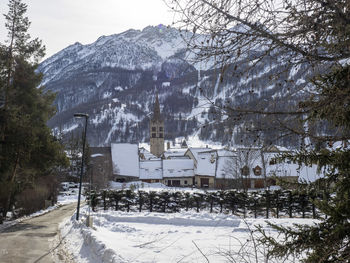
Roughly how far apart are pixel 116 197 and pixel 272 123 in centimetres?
2467

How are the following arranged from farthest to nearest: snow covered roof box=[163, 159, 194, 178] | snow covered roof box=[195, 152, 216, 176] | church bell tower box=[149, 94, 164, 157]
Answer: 1. church bell tower box=[149, 94, 164, 157]
2. snow covered roof box=[163, 159, 194, 178]
3. snow covered roof box=[195, 152, 216, 176]

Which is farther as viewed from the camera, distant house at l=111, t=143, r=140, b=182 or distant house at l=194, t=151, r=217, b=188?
distant house at l=111, t=143, r=140, b=182

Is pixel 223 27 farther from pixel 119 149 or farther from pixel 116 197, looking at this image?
pixel 119 149

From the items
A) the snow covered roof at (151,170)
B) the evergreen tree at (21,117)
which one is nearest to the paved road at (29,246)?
the evergreen tree at (21,117)

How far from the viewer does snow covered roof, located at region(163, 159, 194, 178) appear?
6294 cm

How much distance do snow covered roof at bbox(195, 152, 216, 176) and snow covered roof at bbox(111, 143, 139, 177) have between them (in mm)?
12570

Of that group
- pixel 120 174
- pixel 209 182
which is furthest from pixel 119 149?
pixel 209 182

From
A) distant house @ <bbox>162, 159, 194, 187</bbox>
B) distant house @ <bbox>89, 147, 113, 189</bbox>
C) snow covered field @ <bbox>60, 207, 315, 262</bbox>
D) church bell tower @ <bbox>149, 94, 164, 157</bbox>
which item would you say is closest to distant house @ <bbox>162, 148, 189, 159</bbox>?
church bell tower @ <bbox>149, 94, 164, 157</bbox>

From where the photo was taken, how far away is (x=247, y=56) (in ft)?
9.23

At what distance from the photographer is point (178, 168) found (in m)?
63.9

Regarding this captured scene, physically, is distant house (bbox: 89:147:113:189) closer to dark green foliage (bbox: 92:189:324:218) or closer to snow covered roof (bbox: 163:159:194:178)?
snow covered roof (bbox: 163:159:194:178)

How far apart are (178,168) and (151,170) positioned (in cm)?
543

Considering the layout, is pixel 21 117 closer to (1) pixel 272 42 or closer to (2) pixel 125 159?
(1) pixel 272 42

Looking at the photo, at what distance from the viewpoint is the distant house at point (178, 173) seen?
6281cm
